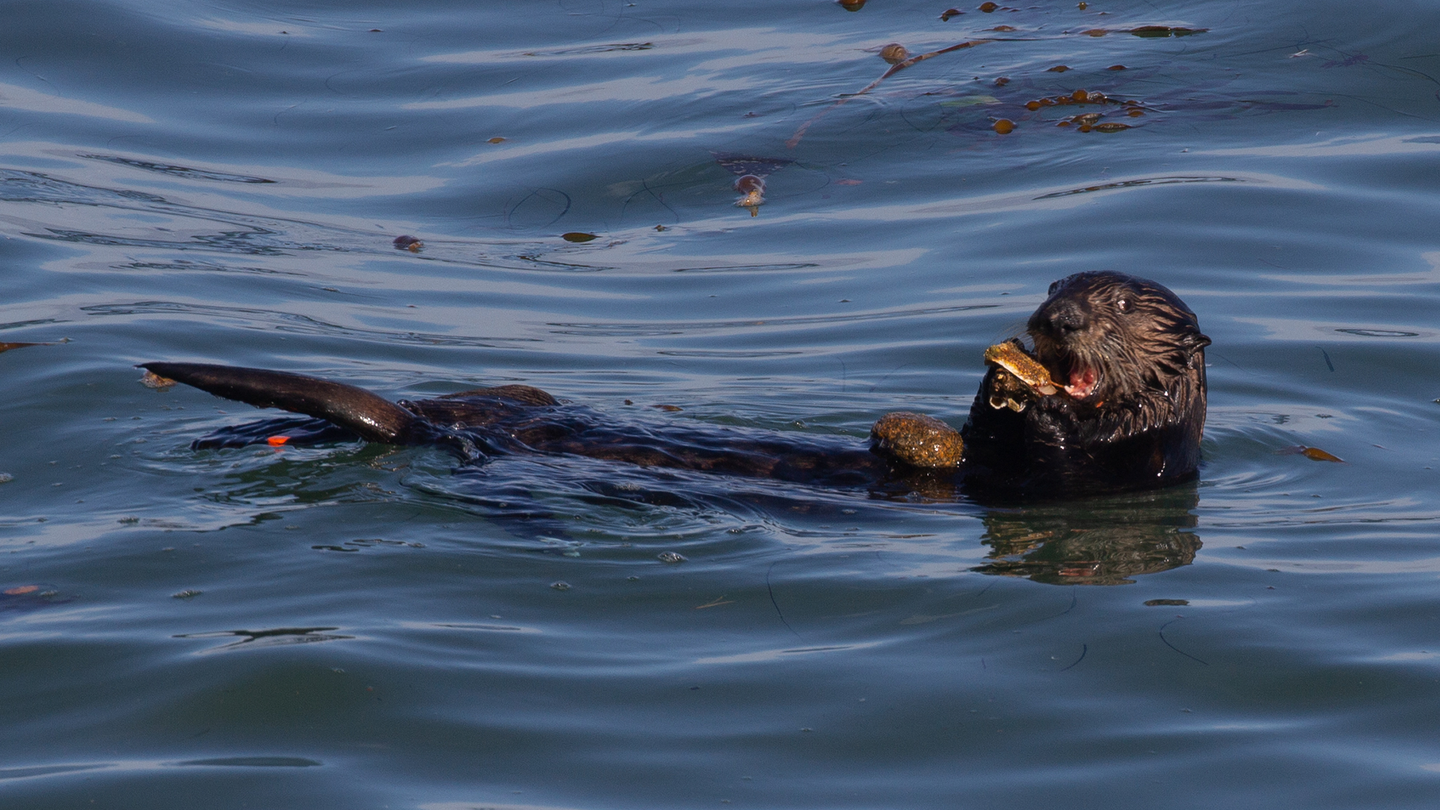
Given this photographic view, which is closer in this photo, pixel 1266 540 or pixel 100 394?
pixel 1266 540

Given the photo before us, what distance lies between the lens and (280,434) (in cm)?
470

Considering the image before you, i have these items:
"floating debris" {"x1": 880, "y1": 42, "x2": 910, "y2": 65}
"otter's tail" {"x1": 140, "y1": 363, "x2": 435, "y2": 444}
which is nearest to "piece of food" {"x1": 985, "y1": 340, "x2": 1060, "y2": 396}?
"otter's tail" {"x1": 140, "y1": 363, "x2": 435, "y2": 444}

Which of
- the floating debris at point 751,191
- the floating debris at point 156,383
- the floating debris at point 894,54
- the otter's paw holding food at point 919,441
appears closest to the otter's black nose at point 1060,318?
the otter's paw holding food at point 919,441

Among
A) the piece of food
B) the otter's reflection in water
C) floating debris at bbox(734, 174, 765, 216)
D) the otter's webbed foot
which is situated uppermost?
floating debris at bbox(734, 174, 765, 216)

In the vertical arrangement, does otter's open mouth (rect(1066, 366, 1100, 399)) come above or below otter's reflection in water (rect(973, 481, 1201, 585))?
above

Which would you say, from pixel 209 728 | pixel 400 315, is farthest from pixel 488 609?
pixel 400 315

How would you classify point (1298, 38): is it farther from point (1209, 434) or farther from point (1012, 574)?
point (1012, 574)

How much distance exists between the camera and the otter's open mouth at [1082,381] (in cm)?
466

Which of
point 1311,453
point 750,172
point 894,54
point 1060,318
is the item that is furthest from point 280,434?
point 894,54

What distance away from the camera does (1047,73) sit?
36.2 feet

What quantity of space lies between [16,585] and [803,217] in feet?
20.5

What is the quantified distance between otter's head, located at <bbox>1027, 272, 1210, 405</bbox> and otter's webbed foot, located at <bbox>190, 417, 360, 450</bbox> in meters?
2.20

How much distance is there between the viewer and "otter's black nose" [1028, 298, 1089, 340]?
4504 millimetres

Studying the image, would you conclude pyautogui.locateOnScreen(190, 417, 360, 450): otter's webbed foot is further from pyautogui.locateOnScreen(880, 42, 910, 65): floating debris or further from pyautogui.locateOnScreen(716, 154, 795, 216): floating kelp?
pyautogui.locateOnScreen(880, 42, 910, 65): floating debris
